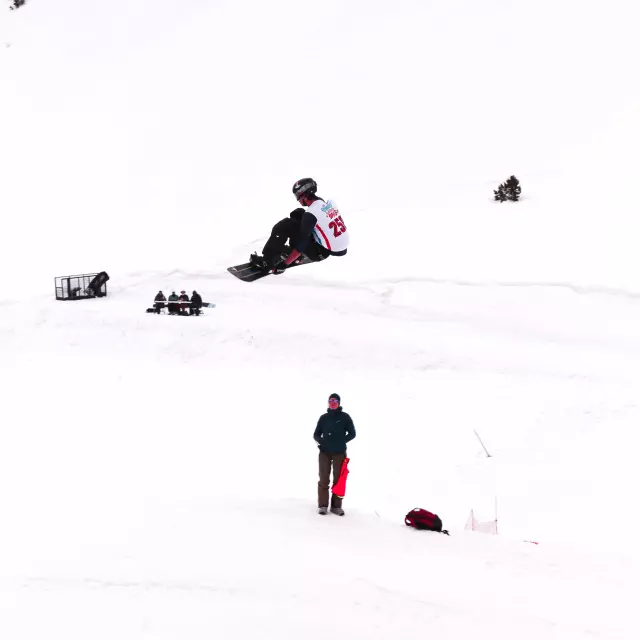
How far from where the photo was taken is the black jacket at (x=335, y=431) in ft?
27.7

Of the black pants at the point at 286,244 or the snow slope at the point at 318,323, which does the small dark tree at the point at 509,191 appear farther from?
the black pants at the point at 286,244

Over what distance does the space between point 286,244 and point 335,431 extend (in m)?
2.56

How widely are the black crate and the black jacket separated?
54.6ft

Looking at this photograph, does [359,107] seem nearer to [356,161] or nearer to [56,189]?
[356,161]

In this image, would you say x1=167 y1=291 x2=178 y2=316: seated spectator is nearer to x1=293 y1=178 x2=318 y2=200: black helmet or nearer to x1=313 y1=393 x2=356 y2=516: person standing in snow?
x1=313 y1=393 x2=356 y2=516: person standing in snow

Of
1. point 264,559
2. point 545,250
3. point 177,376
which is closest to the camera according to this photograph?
point 264,559

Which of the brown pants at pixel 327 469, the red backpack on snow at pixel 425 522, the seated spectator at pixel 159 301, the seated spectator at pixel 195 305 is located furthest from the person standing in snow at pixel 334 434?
the seated spectator at pixel 159 301

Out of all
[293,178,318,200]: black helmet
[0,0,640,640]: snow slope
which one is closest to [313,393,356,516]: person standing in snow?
[0,0,640,640]: snow slope

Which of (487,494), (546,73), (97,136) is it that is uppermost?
(546,73)

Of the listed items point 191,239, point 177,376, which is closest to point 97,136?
point 191,239

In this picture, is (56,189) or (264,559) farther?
(56,189)

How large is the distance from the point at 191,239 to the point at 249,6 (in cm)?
2395

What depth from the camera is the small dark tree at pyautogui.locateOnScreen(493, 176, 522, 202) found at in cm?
2442

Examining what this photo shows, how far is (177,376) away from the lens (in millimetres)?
18438
